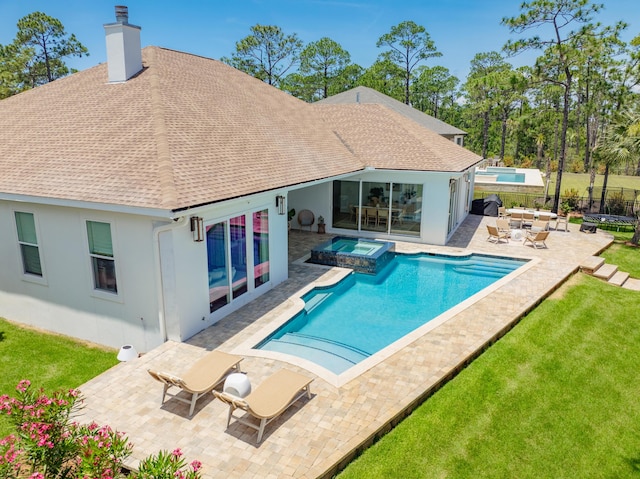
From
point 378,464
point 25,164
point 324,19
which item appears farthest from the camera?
point 324,19

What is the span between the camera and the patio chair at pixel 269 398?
7422 millimetres

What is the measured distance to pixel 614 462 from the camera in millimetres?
7434

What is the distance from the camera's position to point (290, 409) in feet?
27.2

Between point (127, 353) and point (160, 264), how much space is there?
2345 millimetres

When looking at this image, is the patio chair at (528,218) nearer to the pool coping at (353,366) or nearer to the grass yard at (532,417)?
the pool coping at (353,366)

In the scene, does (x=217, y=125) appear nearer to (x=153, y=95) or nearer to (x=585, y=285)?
(x=153, y=95)

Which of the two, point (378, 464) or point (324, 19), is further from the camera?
point (324, 19)

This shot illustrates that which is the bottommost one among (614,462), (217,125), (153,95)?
(614,462)

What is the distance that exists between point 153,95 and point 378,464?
42.1 ft

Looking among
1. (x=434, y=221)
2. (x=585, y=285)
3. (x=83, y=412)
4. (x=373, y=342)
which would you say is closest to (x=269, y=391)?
(x=83, y=412)

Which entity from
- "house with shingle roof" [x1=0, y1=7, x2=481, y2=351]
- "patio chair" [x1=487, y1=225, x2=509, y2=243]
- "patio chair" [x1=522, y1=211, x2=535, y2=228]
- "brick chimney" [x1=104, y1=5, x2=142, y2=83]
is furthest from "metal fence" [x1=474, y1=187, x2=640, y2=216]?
"brick chimney" [x1=104, y1=5, x2=142, y2=83]

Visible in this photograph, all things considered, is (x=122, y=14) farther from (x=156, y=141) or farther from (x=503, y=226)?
(x=503, y=226)

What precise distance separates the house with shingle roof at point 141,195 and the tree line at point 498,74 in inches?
526

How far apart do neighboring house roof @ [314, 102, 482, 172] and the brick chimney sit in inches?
435
